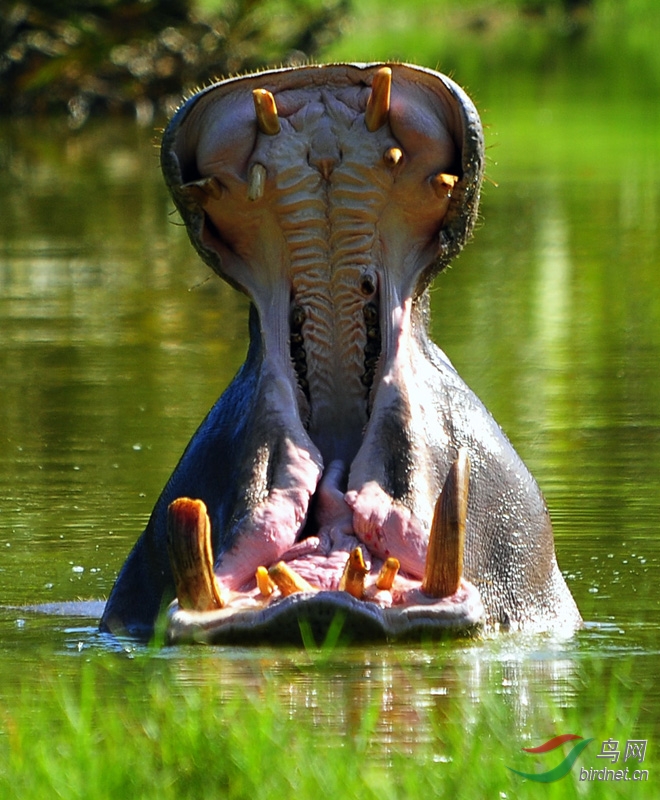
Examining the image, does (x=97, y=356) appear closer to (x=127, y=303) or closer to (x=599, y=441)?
(x=127, y=303)

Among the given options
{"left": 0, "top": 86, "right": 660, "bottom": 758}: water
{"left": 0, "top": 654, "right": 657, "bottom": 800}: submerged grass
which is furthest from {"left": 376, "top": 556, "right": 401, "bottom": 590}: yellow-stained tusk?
{"left": 0, "top": 654, "right": 657, "bottom": 800}: submerged grass

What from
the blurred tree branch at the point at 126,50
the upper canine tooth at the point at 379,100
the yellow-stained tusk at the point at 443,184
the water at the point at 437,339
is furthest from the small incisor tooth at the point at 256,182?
the blurred tree branch at the point at 126,50

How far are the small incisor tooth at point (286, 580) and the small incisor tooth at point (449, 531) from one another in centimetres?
25

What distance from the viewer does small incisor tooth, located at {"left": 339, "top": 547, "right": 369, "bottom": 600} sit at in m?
3.85

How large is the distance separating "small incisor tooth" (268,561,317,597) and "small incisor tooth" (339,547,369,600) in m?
0.07

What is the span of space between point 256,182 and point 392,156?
303 mm

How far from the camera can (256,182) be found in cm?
429

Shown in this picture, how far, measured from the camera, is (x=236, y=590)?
4059mm

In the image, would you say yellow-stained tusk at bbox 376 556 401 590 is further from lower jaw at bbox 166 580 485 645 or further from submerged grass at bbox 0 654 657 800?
submerged grass at bbox 0 654 657 800

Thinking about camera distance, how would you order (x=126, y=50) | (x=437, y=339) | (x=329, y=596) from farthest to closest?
(x=126, y=50) < (x=437, y=339) < (x=329, y=596)

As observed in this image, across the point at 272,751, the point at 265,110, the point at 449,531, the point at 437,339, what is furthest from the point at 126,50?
the point at 272,751

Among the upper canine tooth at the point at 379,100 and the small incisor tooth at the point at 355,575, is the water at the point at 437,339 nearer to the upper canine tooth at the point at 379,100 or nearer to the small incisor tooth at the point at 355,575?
the small incisor tooth at the point at 355,575

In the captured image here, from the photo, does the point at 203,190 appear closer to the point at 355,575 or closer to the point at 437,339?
the point at 355,575

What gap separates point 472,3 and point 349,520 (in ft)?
159
